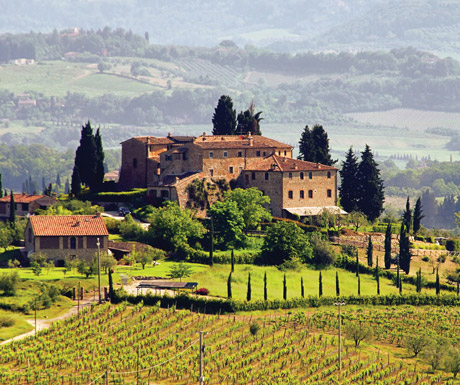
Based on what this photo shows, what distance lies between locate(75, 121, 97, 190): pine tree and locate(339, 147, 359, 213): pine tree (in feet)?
105

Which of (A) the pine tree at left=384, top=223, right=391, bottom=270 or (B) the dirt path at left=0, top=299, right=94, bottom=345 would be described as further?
(A) the pine tree at left=384, top=223, right=391, bottom=270

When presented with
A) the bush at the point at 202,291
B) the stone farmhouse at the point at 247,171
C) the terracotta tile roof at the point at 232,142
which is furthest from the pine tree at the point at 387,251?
the bush at the point at 202,291

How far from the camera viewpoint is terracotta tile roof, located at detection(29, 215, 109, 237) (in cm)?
11088

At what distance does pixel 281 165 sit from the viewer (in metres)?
134

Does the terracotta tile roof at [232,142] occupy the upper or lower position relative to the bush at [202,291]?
upper

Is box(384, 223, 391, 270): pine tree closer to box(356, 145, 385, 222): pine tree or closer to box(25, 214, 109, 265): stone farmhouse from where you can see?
box(356, 145, 385, 222): pine tree

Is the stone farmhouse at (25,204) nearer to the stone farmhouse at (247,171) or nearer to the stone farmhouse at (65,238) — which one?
the stone farmhouse at (247,171)

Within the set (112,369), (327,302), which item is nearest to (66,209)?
(327,302)

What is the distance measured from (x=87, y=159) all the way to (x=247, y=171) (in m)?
21.8

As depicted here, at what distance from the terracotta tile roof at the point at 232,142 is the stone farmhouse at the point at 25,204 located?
1998 cm

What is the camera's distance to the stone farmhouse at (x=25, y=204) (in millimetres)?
137375

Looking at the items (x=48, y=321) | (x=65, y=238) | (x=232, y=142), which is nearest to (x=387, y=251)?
(x=232, y=142)

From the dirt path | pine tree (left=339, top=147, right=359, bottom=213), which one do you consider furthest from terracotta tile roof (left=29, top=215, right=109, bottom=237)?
pine tree (left=339, top=147, right=359, bottom=213)

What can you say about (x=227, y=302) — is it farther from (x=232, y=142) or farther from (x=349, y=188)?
(x=349, y=188)
